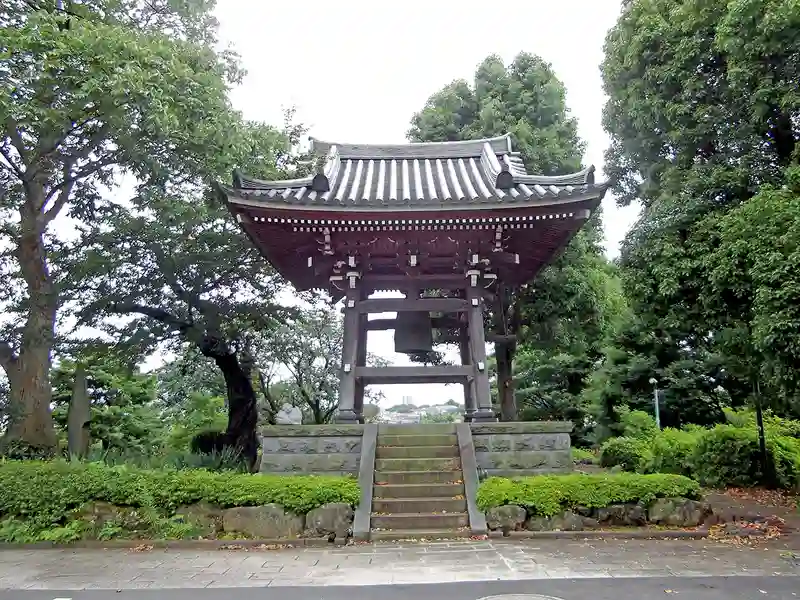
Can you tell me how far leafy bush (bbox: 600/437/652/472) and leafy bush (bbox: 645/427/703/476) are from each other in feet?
0.55

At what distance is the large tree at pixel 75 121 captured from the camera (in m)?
8.87

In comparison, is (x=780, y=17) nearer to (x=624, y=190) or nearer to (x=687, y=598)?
(x=624, y=190)

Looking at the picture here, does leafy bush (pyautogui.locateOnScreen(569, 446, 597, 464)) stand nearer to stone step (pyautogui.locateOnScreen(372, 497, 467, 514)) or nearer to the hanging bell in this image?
the hanging bell

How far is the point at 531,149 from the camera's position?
1658 centimetres

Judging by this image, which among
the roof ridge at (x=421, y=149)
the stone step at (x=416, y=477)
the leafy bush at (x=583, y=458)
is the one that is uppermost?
the roof ridge at (x=421, y=149)

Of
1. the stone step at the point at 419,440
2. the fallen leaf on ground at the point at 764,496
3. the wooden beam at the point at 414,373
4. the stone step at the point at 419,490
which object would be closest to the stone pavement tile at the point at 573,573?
the stone step at the point at 419,490

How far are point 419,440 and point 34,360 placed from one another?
714cm

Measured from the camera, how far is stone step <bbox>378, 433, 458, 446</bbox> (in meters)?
9.44

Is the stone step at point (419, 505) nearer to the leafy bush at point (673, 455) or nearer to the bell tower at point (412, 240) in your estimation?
the bell tower at point (412, 240)

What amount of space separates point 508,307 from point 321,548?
10863mm

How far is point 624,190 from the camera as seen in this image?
13.3 m

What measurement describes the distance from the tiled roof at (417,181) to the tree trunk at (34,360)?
185 inches

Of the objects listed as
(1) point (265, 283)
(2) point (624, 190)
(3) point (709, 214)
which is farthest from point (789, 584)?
(1) point (265, 283)

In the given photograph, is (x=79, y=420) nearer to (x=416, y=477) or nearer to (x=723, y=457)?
(x=416, y=477)
